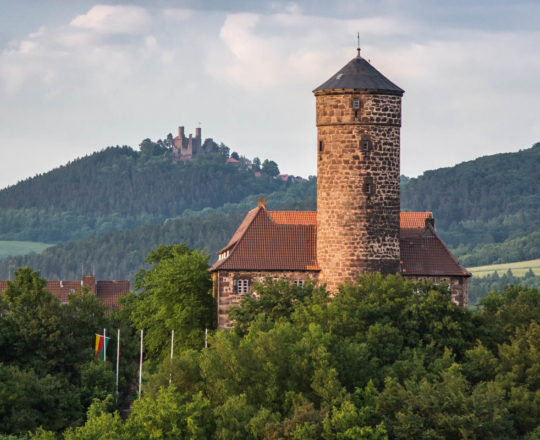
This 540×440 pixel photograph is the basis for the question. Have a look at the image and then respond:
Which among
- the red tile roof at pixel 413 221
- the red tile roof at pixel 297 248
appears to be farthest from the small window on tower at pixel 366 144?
the red tile roof at pixel 413 221

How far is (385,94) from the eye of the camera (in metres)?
71.6

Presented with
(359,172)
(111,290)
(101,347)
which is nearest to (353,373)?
(359,172)

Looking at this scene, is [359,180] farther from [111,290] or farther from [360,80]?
[111,290]

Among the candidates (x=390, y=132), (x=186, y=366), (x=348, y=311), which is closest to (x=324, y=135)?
(x=390, y=132)

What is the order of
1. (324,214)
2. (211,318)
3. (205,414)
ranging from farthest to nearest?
(211,318)
(324,214)
(205,414)

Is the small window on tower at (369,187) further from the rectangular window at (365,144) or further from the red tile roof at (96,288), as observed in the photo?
the red tile roof at (96,288)

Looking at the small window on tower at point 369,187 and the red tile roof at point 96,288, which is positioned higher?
the small window on tower at point 369,187

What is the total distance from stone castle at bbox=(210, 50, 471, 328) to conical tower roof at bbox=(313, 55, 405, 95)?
4 centimetres

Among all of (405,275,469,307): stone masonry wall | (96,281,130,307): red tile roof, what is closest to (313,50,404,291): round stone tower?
(405,275,469,307): stone masonry wall

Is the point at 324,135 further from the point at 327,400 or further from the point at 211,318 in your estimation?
the point at 327,400

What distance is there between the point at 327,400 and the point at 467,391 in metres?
5.55

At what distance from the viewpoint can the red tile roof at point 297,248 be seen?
73.6 meters

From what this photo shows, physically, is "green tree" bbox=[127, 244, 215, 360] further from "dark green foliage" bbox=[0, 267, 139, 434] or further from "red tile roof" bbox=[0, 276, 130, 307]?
"red tile roof" bbox=[0, 276, 130, 307]

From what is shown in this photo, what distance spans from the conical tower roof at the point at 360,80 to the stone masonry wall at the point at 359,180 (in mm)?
281
